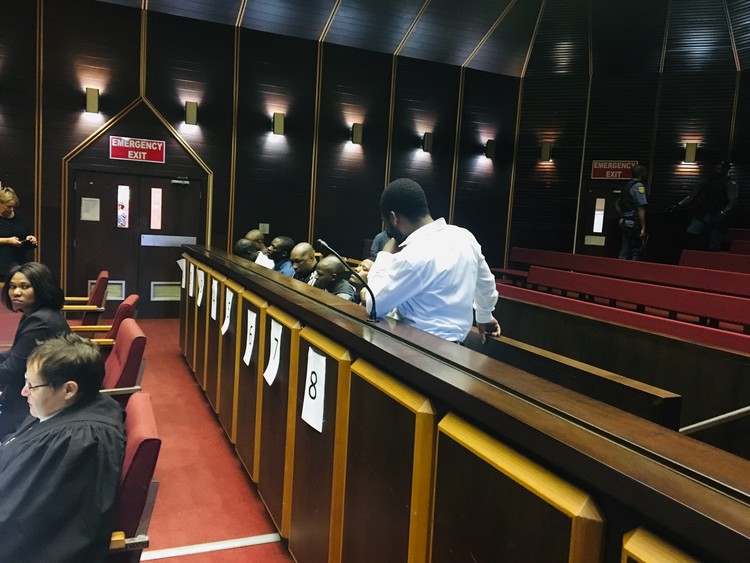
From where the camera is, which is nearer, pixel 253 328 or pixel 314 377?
pixel 314 377

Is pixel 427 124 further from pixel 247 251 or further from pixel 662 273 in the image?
pixel 247 251

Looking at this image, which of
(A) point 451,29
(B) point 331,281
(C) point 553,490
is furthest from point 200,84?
(C) point 553,490

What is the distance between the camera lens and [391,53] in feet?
27.3

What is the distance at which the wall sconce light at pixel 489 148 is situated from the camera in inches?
353

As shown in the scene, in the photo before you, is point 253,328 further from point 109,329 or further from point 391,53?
point 391,53

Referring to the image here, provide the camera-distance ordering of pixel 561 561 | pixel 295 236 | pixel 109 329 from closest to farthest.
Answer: pixel 561 561 < pixel 109 329 < pixel 295 236

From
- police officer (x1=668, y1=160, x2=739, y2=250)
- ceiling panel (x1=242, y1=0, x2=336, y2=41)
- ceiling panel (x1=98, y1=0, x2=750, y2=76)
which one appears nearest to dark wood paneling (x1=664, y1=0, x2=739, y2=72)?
ceiling panel (x1=98, y1=0, x2=750, y2=76)

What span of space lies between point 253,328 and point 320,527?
110 cm

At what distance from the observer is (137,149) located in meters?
7.14

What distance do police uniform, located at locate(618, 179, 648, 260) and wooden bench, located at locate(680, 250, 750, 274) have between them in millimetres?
750

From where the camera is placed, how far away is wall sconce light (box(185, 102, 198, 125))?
7293 millimetres

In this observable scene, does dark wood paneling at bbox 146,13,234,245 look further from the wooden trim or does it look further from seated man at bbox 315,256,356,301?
the wooden trim

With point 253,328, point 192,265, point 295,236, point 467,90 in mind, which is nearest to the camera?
point 253,328

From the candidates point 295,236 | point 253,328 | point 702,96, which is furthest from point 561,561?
point 702,96
